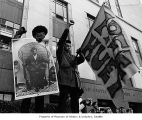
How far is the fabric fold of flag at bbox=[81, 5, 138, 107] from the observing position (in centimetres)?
296

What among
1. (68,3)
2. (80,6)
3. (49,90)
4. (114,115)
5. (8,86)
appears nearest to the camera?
(114,115)

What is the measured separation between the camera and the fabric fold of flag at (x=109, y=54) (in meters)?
2.96

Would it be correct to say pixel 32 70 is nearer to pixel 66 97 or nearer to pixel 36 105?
pixel 36 105

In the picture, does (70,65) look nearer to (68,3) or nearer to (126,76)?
(126,76)

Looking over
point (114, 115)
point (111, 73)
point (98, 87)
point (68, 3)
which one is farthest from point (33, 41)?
point (68, 3)

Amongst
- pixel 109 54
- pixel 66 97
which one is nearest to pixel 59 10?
pixel 109 54

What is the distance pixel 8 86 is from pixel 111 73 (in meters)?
4.43

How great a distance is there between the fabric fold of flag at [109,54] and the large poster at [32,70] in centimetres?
→ 128

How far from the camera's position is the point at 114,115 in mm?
1949

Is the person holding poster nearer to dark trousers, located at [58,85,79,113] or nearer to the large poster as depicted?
the large poster

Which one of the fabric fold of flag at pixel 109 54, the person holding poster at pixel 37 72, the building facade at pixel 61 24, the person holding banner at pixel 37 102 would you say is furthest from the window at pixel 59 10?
the person holding poster at pixel 37 72

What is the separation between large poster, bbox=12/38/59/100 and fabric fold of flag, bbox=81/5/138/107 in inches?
50.5

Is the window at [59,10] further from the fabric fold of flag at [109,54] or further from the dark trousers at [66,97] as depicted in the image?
the dark trousers at [66,97]

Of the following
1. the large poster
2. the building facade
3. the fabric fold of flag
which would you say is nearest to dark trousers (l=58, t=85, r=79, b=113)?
the large poster
